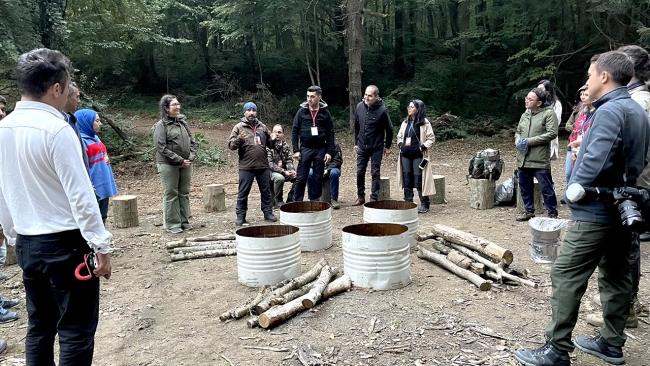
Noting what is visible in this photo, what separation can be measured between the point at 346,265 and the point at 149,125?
51.0 ft

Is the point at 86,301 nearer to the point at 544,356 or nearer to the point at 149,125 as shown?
the point at 544,356

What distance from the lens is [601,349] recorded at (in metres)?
3.29

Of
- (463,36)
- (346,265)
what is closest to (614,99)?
(346,265)

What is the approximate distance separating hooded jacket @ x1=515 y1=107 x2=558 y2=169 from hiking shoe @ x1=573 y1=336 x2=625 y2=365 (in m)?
3.65

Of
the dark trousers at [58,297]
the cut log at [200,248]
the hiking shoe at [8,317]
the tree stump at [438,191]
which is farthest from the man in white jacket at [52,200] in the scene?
the tree stump at [438,191]

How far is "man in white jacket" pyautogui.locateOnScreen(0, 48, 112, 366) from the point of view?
2467mm

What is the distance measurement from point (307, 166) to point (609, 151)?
5384 millimetres

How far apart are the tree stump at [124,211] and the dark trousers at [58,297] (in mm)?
5171

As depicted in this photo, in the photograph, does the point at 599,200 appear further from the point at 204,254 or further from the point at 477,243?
the point at 204,254

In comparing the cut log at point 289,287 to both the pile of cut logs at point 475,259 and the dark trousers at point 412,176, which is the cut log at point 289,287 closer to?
the pile of cut logs at point 475,259

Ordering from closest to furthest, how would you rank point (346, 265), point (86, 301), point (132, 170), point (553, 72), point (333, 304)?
point (86, 301)
point (333, 304)
point (346, 265)
point (132, 170)
point (553, 72)

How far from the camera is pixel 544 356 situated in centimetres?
308

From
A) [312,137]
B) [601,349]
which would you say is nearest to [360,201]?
[312,137]

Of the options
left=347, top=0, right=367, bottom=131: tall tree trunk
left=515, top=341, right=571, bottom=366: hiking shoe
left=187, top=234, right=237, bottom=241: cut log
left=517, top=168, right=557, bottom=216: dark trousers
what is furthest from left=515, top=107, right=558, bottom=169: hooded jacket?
left=347, top=0, right=367, bottom=131: tall tree trunk
